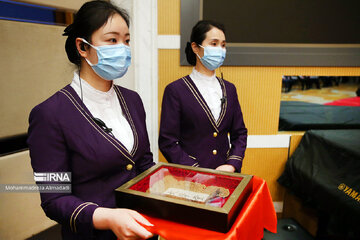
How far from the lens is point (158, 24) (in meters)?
2.22

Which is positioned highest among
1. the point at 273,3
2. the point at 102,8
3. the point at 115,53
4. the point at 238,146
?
the point at 273,3

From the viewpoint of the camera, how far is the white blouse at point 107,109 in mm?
1087

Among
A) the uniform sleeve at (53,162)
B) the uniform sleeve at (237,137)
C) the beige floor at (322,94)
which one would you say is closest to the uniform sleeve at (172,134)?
the uniform sleeve at (237,137)

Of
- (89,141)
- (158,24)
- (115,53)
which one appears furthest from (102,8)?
(158,24)

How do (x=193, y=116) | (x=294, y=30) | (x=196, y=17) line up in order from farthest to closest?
(x=294, y=30), (x=196, y=17), (x=193, y=116)

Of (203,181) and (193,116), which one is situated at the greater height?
(193,116)

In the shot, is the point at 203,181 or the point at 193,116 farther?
the point at 193,116

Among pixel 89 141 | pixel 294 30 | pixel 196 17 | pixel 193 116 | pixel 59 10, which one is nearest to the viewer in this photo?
pixel 89 141

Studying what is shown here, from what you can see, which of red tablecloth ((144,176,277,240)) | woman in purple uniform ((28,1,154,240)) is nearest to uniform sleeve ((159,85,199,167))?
woman in purple uniform ((28,1,154,240))

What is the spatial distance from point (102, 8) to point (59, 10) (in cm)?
101

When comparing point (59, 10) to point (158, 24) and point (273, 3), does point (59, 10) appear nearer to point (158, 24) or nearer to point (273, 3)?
point (158, 24)

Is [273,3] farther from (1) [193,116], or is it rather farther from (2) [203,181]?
(2) [203,181]

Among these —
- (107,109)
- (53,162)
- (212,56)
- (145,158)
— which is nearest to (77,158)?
(53,162)

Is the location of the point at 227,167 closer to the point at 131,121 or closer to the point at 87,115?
the point at 131,121
